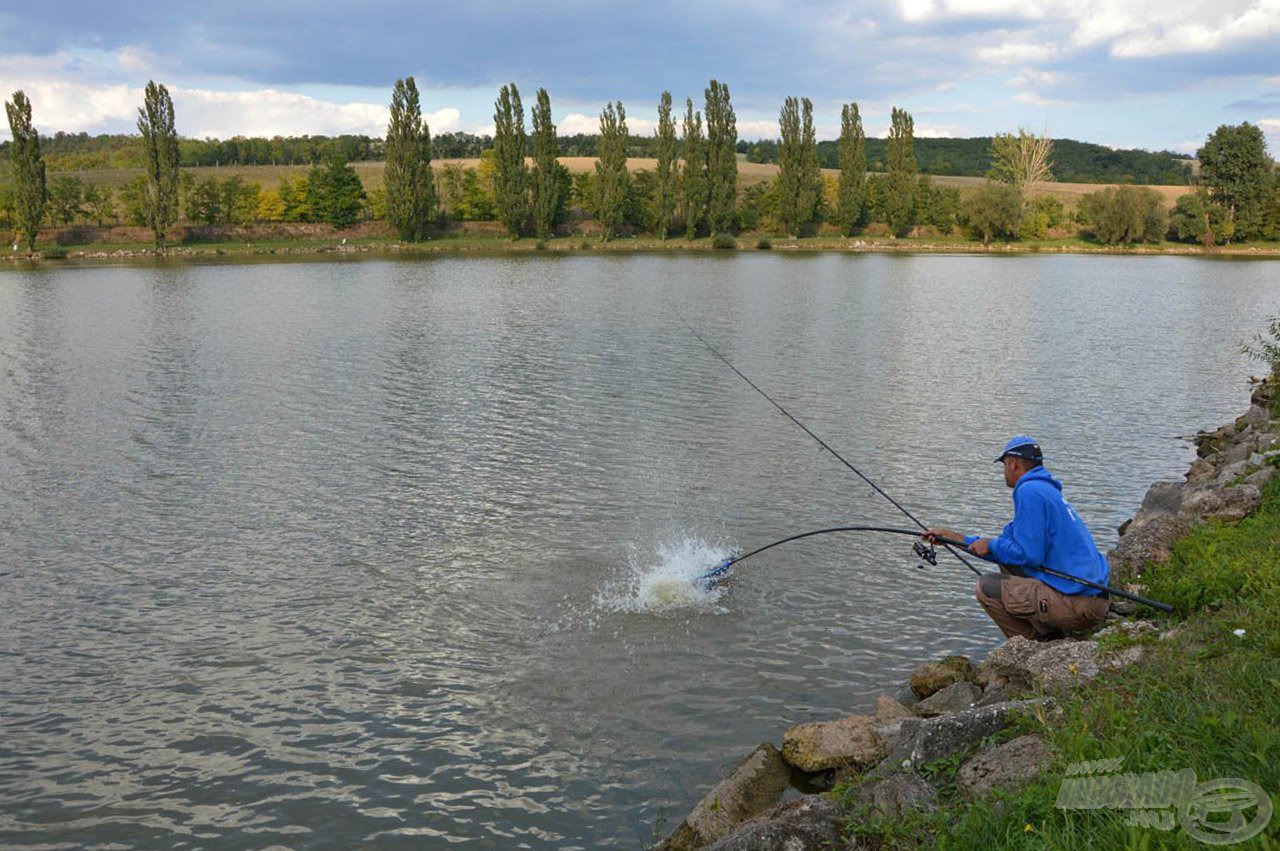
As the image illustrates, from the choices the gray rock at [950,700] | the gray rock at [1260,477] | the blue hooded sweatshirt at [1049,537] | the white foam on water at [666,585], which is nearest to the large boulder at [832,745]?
the gray rock at [950,700]

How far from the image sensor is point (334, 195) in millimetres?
105625

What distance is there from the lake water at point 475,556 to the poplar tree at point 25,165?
60.5 meters

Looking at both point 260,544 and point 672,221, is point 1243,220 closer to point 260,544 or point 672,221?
point 672,221

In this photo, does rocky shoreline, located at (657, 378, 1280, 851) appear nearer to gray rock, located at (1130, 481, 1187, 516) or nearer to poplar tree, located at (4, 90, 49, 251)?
gray rock, located at (1130, 481, 1187, 516)

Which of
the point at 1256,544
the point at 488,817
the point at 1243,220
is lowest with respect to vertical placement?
the point at 488,817

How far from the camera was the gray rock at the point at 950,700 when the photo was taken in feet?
27.5

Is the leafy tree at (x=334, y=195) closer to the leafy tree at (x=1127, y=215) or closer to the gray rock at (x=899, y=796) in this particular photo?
the leafy tree at (x=1127, y=215)

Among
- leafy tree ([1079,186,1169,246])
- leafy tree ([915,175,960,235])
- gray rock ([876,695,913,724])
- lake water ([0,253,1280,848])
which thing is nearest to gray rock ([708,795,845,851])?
lake water ([0,253,1280,848])

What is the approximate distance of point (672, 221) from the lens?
106625 millimetres

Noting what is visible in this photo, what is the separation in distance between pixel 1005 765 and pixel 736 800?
2.26m

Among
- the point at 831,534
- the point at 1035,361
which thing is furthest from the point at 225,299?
the point at 831,534

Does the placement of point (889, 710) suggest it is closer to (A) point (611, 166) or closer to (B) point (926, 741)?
(B) point (926, 741)

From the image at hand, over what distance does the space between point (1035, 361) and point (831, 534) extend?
63.4ft
